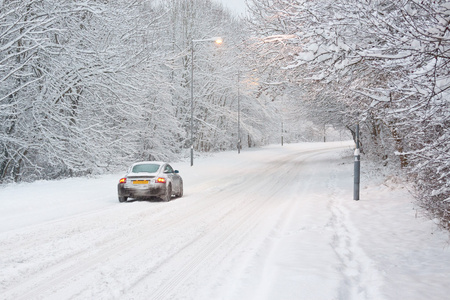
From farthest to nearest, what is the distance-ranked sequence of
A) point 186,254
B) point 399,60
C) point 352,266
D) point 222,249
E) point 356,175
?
point 356,175 → point 222,249 → point 186,254 → point 352,266 → point 399,60

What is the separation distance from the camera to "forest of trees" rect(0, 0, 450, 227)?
483 cm

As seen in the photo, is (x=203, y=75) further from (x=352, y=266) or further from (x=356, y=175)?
(x=352, y=266)

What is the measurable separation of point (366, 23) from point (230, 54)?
34.8 m

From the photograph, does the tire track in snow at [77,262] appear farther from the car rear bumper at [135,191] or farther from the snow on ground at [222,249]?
the car rear bumper at [135,191]

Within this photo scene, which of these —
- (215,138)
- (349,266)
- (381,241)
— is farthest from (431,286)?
(215,138)

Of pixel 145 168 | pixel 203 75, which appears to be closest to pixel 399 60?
pixel 145 168

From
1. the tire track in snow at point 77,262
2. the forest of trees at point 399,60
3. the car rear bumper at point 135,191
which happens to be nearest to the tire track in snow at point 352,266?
the forest of trees at point 399,60

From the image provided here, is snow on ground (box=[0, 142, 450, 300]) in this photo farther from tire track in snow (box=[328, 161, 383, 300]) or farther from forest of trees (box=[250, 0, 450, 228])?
forest of trees (box=[250, 0, 450, 228])

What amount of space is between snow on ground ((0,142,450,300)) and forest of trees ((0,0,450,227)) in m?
1.19

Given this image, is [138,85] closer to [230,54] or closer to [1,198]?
[1,198]

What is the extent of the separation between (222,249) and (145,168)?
7.42 m

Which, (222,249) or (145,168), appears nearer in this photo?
(222,249)

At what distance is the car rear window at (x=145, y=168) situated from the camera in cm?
1362

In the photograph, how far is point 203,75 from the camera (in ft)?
121
